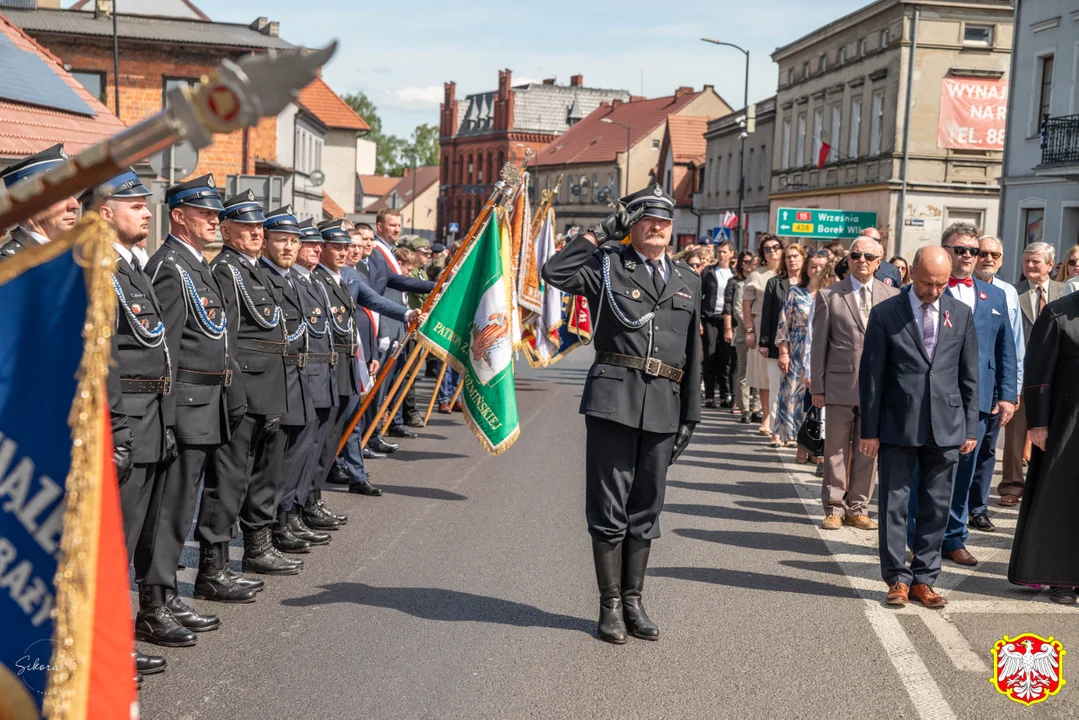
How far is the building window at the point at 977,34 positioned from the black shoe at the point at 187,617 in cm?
4126

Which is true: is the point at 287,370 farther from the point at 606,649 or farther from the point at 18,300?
the point at 18,300

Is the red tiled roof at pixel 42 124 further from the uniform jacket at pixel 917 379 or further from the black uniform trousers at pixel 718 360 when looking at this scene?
the uniform jacket at pixel 917 379

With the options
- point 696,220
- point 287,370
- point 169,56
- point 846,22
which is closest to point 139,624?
point 287,370

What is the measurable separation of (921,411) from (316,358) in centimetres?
379

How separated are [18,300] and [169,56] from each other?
4049 cm

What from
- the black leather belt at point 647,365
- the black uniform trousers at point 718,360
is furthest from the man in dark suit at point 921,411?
the black uniform trousers at point 718,360

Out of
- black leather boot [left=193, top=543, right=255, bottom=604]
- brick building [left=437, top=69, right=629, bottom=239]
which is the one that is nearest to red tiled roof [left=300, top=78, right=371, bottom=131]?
brick building [left=437, top=69, right=629, bottom=239]

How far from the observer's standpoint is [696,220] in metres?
75.1

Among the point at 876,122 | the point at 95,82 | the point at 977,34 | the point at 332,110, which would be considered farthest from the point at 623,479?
the point at 332,110

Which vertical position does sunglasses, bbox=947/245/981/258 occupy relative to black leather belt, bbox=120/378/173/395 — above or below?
above

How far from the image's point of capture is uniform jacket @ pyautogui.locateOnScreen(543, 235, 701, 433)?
6.60 m

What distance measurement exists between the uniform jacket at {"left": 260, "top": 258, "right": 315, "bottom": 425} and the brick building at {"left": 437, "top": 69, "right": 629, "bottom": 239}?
4606 inches

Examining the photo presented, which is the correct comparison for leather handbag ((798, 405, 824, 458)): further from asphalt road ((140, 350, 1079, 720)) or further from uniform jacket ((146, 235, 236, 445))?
uniform jacket ((146, 235, 236, 445))

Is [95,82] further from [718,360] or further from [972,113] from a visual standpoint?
[718,360]
